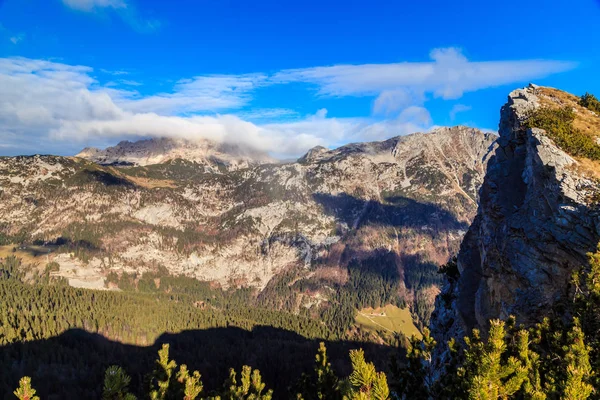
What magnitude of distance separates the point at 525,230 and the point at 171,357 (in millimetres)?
126710

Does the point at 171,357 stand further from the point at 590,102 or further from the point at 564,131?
the point at 590,102

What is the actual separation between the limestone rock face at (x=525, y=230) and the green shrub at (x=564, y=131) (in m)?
1.23

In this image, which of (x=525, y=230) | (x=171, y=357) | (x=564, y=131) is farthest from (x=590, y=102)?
(x=171, y=357)

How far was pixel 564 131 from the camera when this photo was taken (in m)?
31.5

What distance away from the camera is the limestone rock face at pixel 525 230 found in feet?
80.8

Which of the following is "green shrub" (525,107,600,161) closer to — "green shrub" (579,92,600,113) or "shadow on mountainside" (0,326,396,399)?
"green shrub" (579,92,600,113)

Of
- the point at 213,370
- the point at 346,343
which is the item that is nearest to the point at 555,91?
the point at 213,370

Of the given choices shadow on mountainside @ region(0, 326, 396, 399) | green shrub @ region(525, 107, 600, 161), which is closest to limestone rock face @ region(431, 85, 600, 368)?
green shrub @ region(525, 107, 600, 161)

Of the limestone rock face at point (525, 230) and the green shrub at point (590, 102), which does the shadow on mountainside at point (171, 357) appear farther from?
the green shrub at point (590, 102)

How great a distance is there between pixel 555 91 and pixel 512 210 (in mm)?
24520

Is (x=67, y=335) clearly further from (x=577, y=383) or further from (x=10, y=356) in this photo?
(x=577, y=383)

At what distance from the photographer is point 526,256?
2816cm

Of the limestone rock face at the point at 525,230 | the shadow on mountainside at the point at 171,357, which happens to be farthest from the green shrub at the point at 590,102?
A: the shadow on mountainside at the point at 171,357

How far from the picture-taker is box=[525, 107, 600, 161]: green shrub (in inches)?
1144
